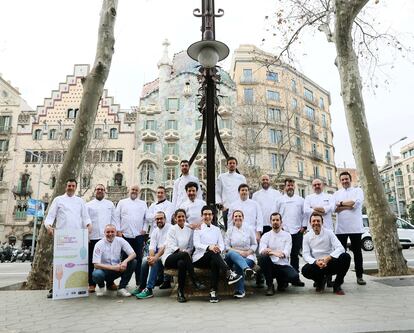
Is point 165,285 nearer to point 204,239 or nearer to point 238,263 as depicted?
point 204,239

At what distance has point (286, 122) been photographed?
123 ft

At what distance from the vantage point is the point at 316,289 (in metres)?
5.99

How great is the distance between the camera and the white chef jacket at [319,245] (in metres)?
5.95

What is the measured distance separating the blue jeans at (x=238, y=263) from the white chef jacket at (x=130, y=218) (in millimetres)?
2183

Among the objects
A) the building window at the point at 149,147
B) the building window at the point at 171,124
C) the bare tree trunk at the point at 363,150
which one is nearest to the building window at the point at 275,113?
the building window at the point at 171,124

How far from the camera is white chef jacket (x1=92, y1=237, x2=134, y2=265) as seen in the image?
20.5 feet

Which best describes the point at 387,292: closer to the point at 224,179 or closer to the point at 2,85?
the point at 224,179

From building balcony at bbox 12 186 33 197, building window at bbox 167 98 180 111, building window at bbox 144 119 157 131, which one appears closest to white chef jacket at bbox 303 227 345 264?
building window at bbox 144 119 157 131

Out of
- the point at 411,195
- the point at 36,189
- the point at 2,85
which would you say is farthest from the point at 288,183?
the point at 411,195

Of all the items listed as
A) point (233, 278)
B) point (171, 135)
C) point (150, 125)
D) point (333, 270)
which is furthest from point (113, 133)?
point (333, 270)

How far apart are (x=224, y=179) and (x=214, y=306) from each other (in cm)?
256

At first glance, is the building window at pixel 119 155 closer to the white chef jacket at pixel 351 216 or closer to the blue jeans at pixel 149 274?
the blue jeans at pixel 149 274

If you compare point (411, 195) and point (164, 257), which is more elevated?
point (411, 195)

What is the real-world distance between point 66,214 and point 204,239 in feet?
8.57
